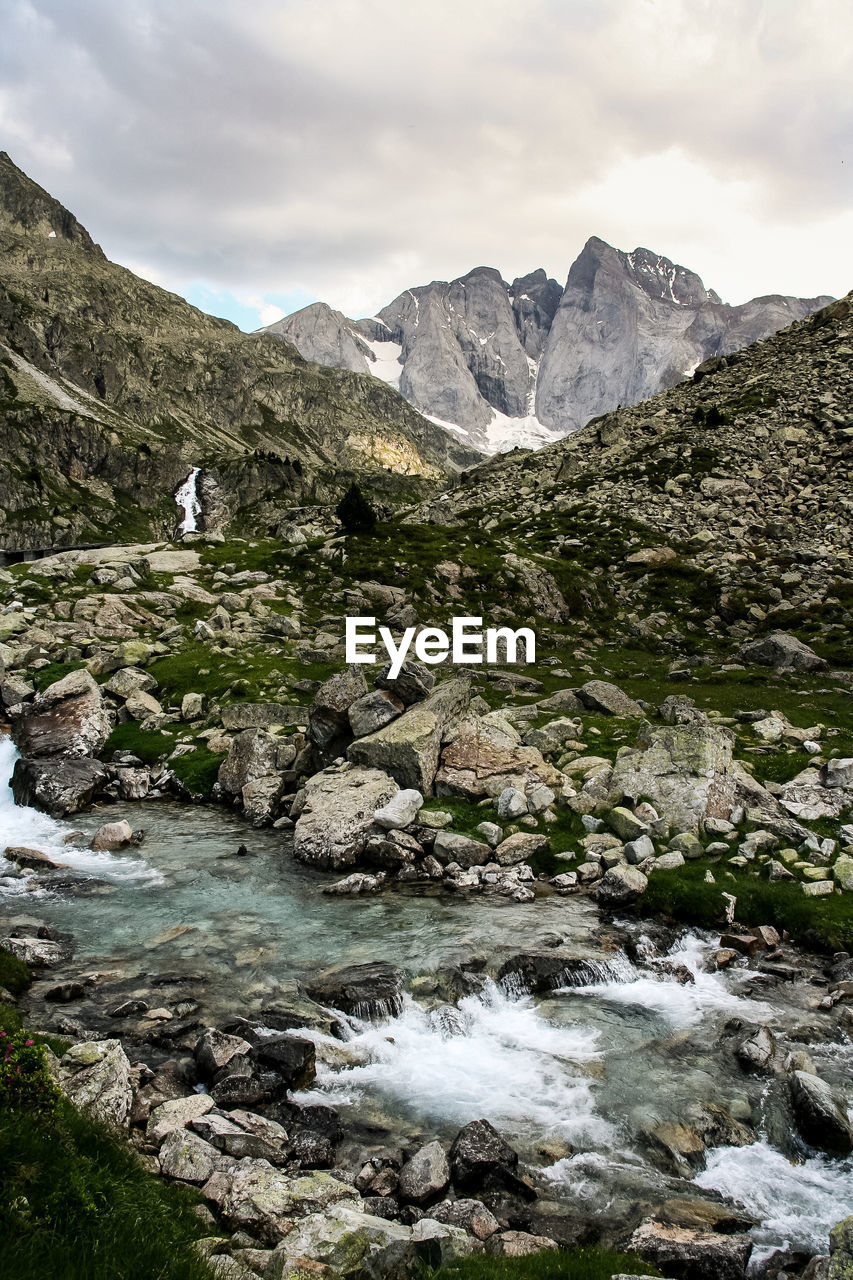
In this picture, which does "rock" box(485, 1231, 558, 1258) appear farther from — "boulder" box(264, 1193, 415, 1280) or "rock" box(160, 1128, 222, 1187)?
"rock" box(160, 1128, 222, 1187)

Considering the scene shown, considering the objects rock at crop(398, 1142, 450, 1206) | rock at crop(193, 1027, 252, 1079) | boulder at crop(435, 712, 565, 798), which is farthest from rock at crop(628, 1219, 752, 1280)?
boulder at crop(435, 712, 565, 798)

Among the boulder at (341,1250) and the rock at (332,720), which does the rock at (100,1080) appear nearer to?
the boulder at (341,1250)

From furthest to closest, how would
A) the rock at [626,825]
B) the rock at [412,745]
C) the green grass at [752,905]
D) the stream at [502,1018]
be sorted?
the rock at [412,745], the rock at [626,825], the green grass at [752,905], the stream at [502,1018]

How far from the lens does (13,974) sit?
15.2 metres

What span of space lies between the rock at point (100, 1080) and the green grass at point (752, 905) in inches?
561

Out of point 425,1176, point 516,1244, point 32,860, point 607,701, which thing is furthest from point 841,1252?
point 607,701

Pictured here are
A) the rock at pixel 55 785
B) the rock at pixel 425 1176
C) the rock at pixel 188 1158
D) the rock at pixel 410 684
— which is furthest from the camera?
the rock at pixel 410 684

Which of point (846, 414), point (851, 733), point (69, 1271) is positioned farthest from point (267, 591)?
point (846, 414)

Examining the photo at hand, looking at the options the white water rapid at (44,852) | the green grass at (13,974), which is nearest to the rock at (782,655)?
the white water rapid at (44,852)

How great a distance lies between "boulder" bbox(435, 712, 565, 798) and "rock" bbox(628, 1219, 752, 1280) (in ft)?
52.7

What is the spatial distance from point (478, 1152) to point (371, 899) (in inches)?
433

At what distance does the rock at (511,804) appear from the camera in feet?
82.6

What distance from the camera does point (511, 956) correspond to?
1736 centimetres

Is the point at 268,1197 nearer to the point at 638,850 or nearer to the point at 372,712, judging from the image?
the point at 638,850
